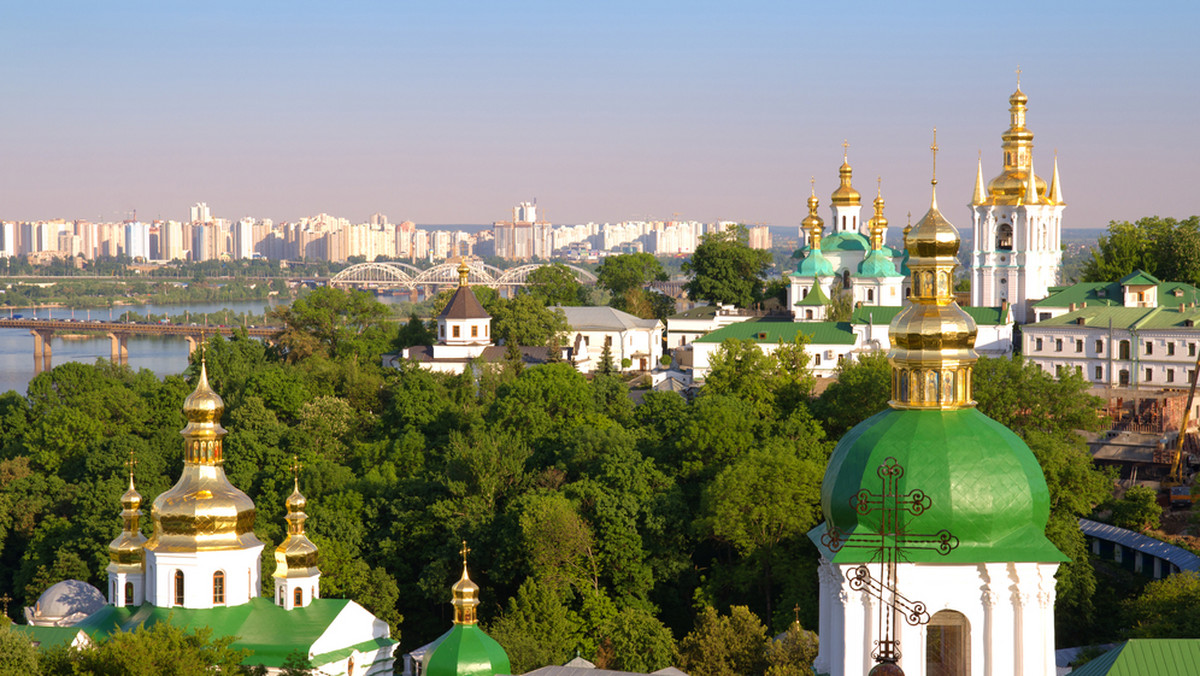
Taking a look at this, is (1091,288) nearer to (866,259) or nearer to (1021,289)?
(1021,289)

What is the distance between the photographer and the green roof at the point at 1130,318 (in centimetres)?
4075

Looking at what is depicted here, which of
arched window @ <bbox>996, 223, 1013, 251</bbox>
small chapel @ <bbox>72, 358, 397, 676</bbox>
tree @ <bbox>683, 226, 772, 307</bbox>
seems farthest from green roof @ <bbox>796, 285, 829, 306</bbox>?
small chapel @ <bbox>72, 358, 397, 676</bbox>

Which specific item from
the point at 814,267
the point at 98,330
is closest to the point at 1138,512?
the point at 814,267

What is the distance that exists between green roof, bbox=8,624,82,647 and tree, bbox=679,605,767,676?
8.16 meters

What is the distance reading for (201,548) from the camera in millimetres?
21984

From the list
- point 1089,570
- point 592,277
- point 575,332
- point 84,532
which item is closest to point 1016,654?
point 1089,570

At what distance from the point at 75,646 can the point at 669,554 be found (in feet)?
38.0

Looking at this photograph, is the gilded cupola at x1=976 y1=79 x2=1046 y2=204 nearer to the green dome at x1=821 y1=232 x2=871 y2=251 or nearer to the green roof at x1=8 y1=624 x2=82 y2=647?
the green dome at x1=821 y1=232 x2=871 y2=251

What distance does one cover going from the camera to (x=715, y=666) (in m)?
22.7

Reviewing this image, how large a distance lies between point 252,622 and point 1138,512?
15.7 m

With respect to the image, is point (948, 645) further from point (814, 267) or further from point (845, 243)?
point (845, 243)

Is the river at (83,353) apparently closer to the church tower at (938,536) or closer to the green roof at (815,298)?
the green roof at (815,298)

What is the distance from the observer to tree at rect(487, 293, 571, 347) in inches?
1982

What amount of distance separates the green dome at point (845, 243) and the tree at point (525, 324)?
9937 millimetres
